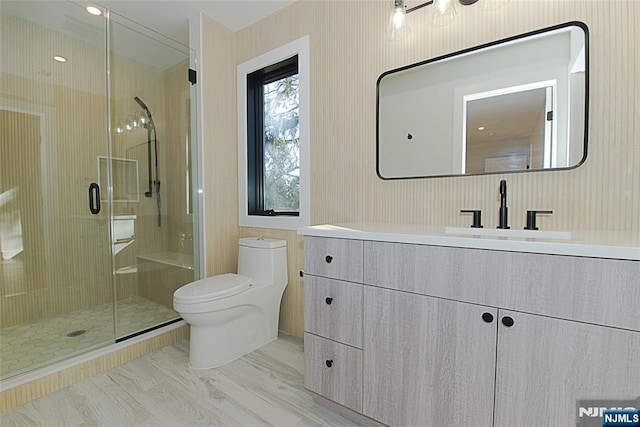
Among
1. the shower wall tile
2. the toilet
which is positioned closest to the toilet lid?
the toilet

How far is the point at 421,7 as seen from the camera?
62.2 inches

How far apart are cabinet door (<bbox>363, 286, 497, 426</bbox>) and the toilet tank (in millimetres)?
1013

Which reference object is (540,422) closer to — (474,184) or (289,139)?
(474,184)

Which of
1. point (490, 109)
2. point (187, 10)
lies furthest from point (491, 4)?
point (187, 10)

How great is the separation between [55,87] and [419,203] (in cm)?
281

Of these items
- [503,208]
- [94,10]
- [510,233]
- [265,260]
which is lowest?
[265,260]

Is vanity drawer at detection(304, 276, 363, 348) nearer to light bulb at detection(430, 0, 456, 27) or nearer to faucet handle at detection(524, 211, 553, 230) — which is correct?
faucet handle at detection(524, 211, 553, 230)

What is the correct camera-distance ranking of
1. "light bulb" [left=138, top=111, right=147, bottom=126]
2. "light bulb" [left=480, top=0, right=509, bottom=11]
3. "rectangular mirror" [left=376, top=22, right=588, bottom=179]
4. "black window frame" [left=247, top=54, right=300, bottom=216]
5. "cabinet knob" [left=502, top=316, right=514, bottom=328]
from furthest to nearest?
"light bulb" [left=138, top=111, right=147, bottom=126]
"black window frame" [left=247, top=54, right=300, bottom=216]
"light bulb" [left=480, top=0, right=509, bottom=11]
"rectangular mirror" [left=376, top=22, right=588, bottom=179]
"cabinet knob" [left=502, top=316, right=514, bottom=328]

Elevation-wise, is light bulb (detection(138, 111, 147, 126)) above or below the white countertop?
above

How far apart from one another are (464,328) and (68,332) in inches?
98.7

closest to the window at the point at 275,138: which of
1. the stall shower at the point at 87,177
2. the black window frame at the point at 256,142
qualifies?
the black window frame at the point at 256,142

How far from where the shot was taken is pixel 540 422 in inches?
36.5

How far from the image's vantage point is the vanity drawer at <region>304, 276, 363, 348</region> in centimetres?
131

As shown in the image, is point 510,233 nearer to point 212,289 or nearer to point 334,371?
point 334,371
